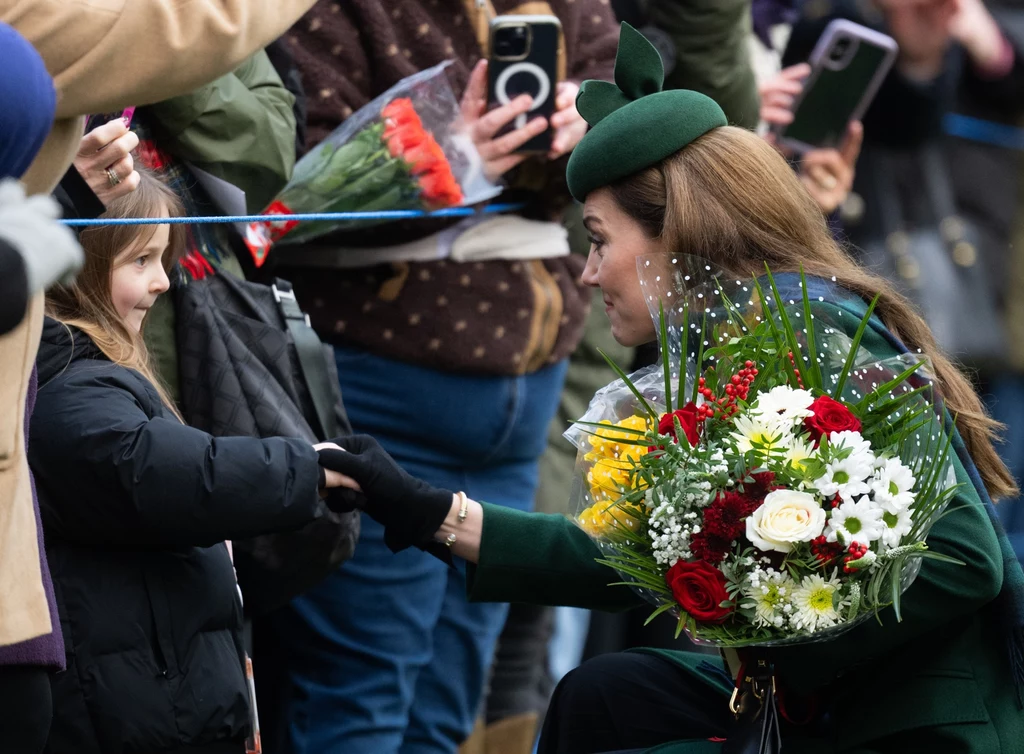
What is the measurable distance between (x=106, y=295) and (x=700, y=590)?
1.10 m

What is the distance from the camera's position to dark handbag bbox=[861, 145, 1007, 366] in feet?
17.1

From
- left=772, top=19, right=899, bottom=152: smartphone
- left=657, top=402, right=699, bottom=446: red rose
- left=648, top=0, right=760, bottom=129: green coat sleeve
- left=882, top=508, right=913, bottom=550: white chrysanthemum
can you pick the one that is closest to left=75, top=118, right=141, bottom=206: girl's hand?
left=657, top=402, right=699, bottom=446: red rose

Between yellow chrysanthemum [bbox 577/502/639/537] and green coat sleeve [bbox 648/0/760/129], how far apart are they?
5.83 ft

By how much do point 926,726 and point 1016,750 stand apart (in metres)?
0.14

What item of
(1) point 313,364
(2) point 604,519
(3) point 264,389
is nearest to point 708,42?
(1) point 313,364

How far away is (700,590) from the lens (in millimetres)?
2439

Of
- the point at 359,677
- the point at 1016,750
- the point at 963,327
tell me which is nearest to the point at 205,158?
the point at 359,677

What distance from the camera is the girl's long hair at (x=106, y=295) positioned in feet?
9.05

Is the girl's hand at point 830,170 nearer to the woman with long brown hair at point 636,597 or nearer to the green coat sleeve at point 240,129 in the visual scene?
the woman with long brown hair at point 636,597

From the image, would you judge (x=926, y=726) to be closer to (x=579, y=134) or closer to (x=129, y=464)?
(x=129, y=464)

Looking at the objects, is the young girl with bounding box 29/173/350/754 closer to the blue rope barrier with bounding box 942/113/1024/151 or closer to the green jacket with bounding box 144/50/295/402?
the green jacket with bounding box 144/50/295/402

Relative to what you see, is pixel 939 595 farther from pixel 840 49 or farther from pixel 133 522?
pixel 840 49

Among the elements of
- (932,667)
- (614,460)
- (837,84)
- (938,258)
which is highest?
(614,460)

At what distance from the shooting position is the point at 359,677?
3582mm
